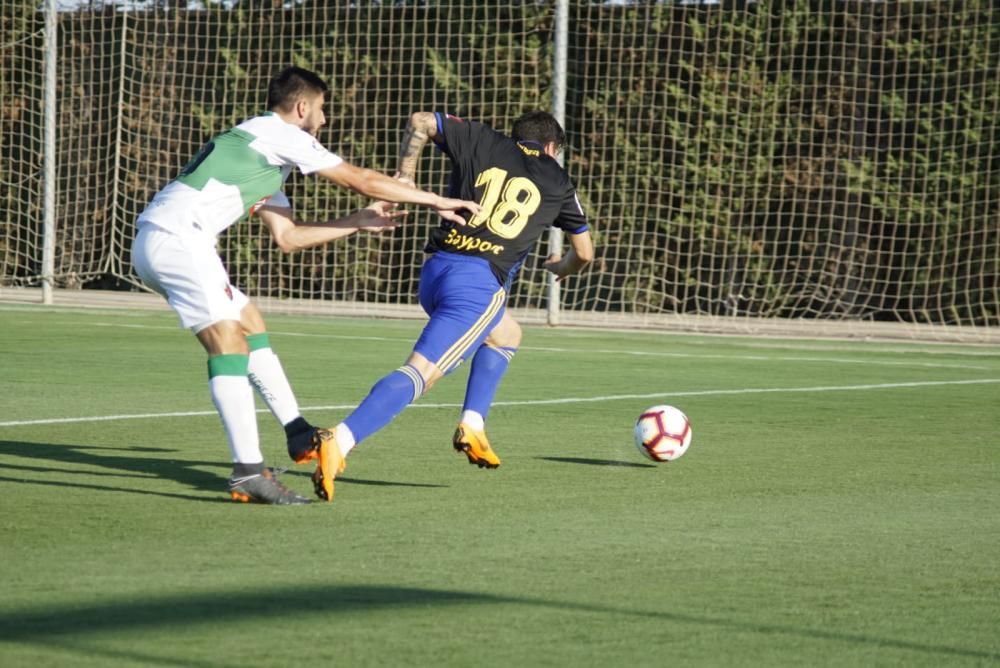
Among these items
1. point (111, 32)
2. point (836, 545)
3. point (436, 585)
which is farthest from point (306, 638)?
point (111, 32)

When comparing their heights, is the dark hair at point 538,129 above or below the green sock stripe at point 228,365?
above

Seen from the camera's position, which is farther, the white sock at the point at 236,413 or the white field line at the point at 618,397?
the white field line at the point at 618,397

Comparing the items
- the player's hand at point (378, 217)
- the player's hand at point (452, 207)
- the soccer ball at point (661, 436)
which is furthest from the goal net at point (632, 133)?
the player's hand at point (452, 207)

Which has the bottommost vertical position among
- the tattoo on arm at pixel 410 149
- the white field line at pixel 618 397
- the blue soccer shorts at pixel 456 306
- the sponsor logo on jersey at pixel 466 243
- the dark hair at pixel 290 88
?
the white field line at pixel 618 397

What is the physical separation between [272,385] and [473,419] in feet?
3.08

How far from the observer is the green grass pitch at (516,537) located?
4062 millimetres

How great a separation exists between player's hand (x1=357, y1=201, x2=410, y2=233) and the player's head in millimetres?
444

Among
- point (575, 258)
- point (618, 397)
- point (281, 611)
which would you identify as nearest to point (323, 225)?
point (575, 258)

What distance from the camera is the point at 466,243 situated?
7.30m

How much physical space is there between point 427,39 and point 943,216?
697 cm

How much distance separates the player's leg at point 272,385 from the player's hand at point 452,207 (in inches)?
37.1

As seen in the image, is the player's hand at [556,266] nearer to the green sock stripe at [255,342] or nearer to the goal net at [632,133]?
the green sock stripe at [255,342]

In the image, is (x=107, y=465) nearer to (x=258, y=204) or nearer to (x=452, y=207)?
(x=258, y=204)

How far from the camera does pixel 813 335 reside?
18594 millimetres
